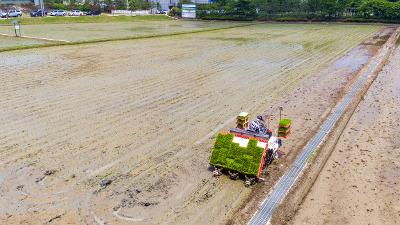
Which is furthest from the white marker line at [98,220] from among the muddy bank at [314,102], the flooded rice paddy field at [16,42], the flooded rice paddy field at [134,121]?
the flooded rice paddy field at [16,42]

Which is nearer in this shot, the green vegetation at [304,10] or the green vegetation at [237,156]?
the green vegetation at [237,156]

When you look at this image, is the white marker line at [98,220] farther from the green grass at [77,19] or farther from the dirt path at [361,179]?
the green grass at [77,19]

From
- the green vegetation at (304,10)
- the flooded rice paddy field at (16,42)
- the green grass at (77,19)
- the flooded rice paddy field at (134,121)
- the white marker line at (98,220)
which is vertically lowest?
the white marker line at (98,220)

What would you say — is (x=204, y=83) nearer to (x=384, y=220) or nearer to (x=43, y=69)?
(x=43, y=69)

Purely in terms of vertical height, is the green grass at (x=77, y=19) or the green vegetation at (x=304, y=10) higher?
the green vegetation at (x=304, y=10)

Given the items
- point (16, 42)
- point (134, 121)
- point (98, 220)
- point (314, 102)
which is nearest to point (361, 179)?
point (98, 220)

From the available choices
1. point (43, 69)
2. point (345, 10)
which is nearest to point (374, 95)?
point (43, 69)
